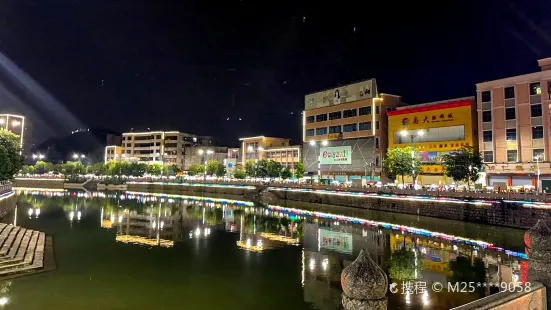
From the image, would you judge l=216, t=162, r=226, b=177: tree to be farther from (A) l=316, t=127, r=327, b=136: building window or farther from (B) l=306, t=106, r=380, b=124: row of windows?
(A) l=316, t=127, r=327, b=136: building window

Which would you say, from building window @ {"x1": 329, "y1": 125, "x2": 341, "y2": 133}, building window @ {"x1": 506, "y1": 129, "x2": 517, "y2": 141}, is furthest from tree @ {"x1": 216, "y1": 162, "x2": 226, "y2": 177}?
building window @ {"x1": 506, "y1": 129, "x2": 517, "y2": 141}

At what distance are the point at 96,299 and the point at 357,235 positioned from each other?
23.8 m

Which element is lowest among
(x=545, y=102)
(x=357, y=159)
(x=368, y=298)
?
(x=368, y=298)

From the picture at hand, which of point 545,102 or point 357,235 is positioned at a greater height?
point 545,102

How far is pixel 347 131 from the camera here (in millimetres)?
77625

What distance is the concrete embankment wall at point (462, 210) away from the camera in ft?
112

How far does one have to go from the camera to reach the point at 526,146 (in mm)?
49500

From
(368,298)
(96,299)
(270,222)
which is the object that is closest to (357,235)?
(270,222)

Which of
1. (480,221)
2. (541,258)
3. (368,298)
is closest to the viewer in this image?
(368,298)

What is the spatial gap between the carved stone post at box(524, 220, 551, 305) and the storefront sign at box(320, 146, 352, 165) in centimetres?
6975

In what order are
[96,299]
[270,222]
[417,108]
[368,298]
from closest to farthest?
1. [368,298]
2. [96,299]
3. [270,222]
4. [417,108]

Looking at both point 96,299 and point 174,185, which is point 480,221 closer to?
point 96,299

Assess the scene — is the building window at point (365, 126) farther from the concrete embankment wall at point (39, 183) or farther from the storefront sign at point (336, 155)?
the concrete embankment wall at point (39, 183)

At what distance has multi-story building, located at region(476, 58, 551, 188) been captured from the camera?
159ft
